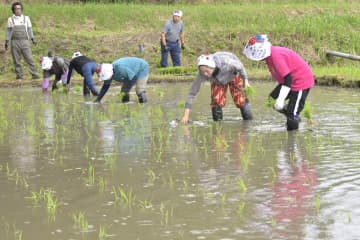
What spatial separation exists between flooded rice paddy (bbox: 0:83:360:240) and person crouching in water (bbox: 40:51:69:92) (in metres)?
3.34

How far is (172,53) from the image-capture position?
1891cm

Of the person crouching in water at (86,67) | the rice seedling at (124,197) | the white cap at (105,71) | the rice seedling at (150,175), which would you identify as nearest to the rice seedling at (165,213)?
the rice seedling at (124,197)

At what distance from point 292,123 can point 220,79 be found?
1.16 m

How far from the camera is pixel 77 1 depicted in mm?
25844

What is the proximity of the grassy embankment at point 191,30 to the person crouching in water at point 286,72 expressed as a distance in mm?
7265

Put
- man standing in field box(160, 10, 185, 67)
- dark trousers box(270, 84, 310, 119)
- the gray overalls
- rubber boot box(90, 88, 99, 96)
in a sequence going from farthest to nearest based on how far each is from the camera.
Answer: man standing in field box(160, 10, 185, 67) < the gray overalls < rubber boot box(90, 88, 99, 96) < dark trousers box(270, 84, 310, 119)

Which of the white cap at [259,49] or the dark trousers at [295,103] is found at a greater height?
the white cap at [259,49]

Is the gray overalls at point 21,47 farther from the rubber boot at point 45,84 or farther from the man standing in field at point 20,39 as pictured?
the rubber boot at point 45,84

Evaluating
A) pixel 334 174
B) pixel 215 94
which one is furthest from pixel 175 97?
pixel 334 174

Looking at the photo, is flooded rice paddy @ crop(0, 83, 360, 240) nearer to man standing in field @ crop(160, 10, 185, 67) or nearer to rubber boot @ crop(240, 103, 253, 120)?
rubber boot @ crop(240, 103, 253, 120)

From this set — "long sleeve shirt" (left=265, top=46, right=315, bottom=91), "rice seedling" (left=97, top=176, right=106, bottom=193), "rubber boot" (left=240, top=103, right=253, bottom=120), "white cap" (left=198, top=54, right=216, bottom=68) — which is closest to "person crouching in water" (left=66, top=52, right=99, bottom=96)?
"rubber boot" (left=240, top=103, right=253, bottom=120)

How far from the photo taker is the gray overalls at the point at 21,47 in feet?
57.5

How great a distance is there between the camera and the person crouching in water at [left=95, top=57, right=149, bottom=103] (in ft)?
39.6

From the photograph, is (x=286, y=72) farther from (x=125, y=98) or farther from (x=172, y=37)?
(x=172, y=37)
